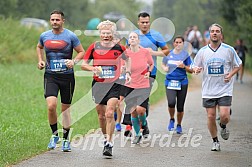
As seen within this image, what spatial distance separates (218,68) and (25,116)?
223 inches

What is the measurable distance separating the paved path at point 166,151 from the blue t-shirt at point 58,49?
1.35 meters

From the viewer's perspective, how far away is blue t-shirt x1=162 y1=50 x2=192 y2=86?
1434cm

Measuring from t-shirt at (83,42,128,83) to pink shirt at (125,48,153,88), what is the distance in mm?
1256

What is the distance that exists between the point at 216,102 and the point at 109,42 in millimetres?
2158

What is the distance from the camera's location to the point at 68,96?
11789 mm

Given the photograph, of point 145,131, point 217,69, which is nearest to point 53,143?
point 145,131

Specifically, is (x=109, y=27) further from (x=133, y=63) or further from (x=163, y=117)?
(x=163, y=117)

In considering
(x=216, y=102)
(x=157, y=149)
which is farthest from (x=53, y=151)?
(x=216, y=102)

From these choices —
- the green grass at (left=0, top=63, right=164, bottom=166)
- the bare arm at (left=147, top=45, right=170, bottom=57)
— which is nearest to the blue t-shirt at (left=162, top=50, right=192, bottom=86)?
the bare arm at (left=147, top=45, right=170, bottom=57)

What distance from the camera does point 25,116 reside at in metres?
16.1

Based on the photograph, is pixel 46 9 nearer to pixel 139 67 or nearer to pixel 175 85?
pixel 175 85

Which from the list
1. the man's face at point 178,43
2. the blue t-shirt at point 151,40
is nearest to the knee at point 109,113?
the blue t-shirt at point 151,40

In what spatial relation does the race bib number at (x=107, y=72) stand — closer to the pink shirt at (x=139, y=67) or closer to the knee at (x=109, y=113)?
the knee at (x=109, y=113)

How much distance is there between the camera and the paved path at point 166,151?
10.6 meters
